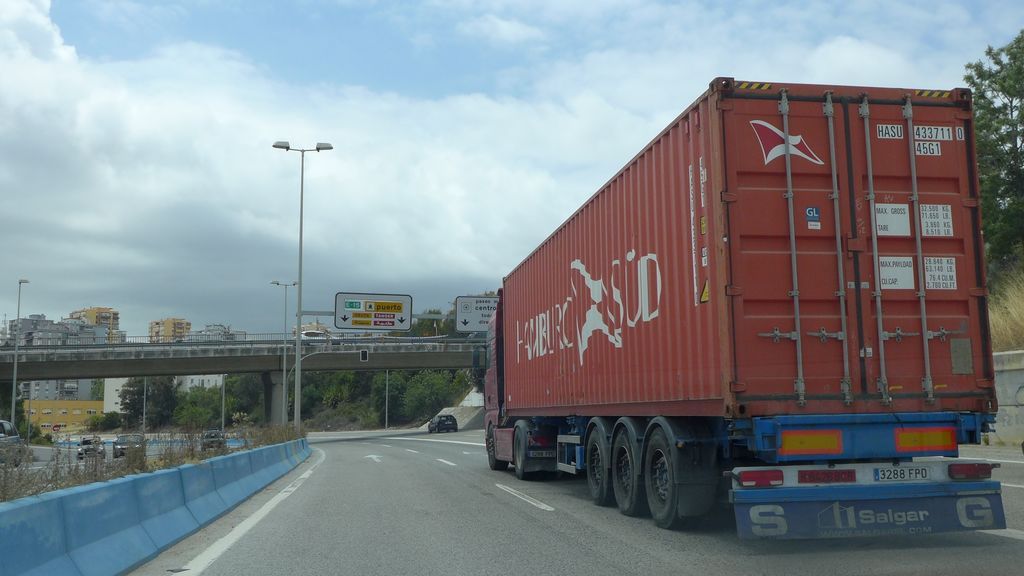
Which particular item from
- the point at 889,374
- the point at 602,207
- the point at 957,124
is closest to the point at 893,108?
the point at 957,124

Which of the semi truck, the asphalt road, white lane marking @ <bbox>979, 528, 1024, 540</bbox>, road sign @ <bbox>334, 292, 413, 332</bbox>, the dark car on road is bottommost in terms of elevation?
the dark car on road

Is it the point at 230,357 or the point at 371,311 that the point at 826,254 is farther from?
the point at 230,357

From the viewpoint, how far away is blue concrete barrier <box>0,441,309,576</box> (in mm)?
5039

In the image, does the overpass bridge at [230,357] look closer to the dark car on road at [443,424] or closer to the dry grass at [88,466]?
the dark car on road at [443,424]

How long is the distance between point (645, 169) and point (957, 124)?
122 inches

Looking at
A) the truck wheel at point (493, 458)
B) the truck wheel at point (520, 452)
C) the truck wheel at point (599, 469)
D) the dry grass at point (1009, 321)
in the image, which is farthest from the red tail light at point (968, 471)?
the dry grass at point (1009, 321)

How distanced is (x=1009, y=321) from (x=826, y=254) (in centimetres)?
1781

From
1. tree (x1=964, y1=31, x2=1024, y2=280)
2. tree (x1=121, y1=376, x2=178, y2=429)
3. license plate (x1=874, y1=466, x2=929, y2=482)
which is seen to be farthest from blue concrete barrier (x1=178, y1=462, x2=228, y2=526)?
tree (x1=121, y1=376, x2=178, y2=429)

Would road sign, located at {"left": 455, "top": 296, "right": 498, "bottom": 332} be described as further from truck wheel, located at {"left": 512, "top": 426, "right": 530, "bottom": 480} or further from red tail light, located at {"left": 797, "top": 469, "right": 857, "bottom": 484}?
red tail light, located at {"left": 797, "top": 469, "right": 857, "bottom": 484}

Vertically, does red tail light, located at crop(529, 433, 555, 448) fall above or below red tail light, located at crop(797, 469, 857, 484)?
below

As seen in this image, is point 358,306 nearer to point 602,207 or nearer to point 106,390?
point 602,207

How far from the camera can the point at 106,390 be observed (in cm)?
13562

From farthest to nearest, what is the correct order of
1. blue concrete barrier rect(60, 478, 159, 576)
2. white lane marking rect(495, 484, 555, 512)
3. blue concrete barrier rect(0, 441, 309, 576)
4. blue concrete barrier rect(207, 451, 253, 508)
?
blue concrete barrier rect(207, 451, 253, 508) → white lane marking rect(495, 484, 555, 512) → blue concrete barrier rect(60, 478, 159, 576) → blue concrete barrier rect(0, 441, 309, 576)

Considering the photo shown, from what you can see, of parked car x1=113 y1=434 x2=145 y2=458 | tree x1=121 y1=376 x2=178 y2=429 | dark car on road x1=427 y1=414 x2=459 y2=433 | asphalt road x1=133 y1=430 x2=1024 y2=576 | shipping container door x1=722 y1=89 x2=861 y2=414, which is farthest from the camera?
tree x1=121 y1=376 x2=178 y2=429
